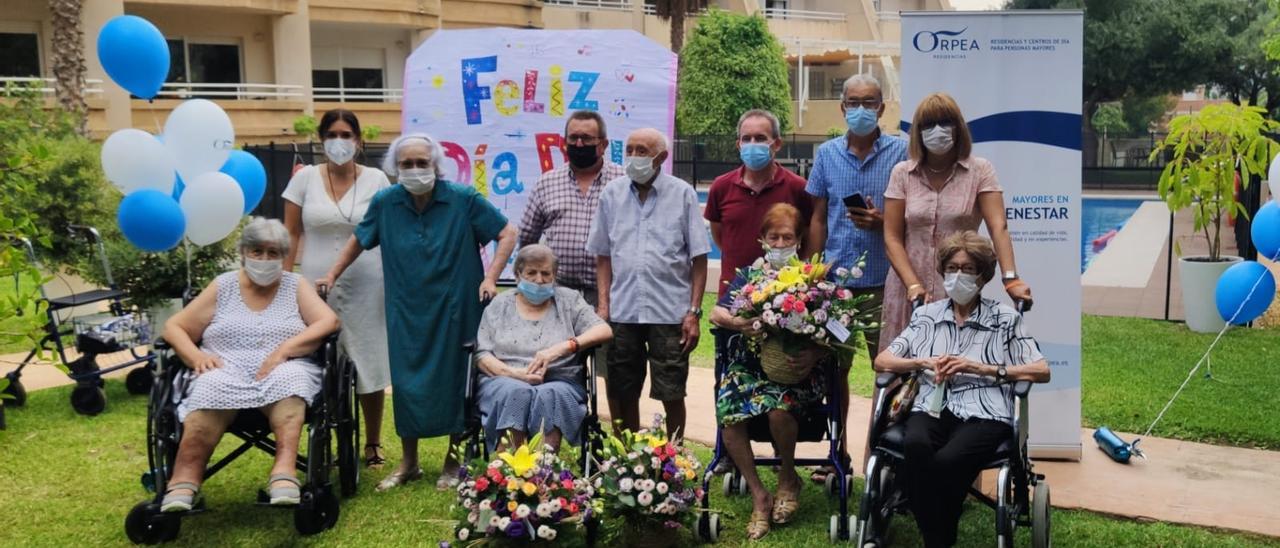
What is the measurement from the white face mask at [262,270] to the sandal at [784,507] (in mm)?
2271

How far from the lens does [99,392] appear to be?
22.0 feet

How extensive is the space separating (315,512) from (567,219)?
1.65 m

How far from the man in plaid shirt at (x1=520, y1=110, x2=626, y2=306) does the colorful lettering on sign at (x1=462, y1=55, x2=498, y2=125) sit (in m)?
2.18

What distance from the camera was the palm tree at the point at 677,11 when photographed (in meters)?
29.1

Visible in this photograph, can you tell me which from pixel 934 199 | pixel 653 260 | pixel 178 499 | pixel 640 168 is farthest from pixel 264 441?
pixel 934 199

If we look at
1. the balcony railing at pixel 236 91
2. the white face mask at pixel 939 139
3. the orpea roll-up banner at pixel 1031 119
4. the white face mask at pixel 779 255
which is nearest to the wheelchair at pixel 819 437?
the white face mask at pixel 779 255

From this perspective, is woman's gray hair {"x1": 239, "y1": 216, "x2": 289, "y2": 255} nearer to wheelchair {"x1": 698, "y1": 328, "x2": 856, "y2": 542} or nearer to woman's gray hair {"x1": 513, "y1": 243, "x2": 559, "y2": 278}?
woman's gray hair {"x1": 513, "y1": 243, "x2": 559, "y2": 278}

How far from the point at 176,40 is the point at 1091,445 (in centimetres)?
2146

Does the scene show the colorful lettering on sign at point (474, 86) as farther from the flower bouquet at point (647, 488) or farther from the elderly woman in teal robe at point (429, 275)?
the flower bouquet at point (647, 488)

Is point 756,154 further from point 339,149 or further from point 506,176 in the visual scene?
point 506,176

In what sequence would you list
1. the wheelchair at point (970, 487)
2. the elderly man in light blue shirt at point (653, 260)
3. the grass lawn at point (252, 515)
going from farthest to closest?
the elderly man in light blue shirt at point (653, 260)
the grass lawn at point (252, 515)
the wheelchair at point (970, 487)

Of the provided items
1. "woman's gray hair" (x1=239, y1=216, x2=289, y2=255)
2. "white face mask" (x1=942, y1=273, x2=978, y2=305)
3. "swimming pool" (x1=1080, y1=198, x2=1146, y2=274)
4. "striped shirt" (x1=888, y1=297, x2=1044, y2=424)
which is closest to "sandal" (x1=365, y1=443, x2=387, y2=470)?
"woman's gray hair" (x1=239, y1=216, x2=289, y2=255)

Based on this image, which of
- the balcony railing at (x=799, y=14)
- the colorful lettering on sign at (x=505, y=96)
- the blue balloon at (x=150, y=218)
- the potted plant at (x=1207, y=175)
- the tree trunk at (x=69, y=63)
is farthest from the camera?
the balcony railing at (x=799, y=14)

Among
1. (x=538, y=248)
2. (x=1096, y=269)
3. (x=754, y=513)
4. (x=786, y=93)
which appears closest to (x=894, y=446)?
(x=754, y=513)
